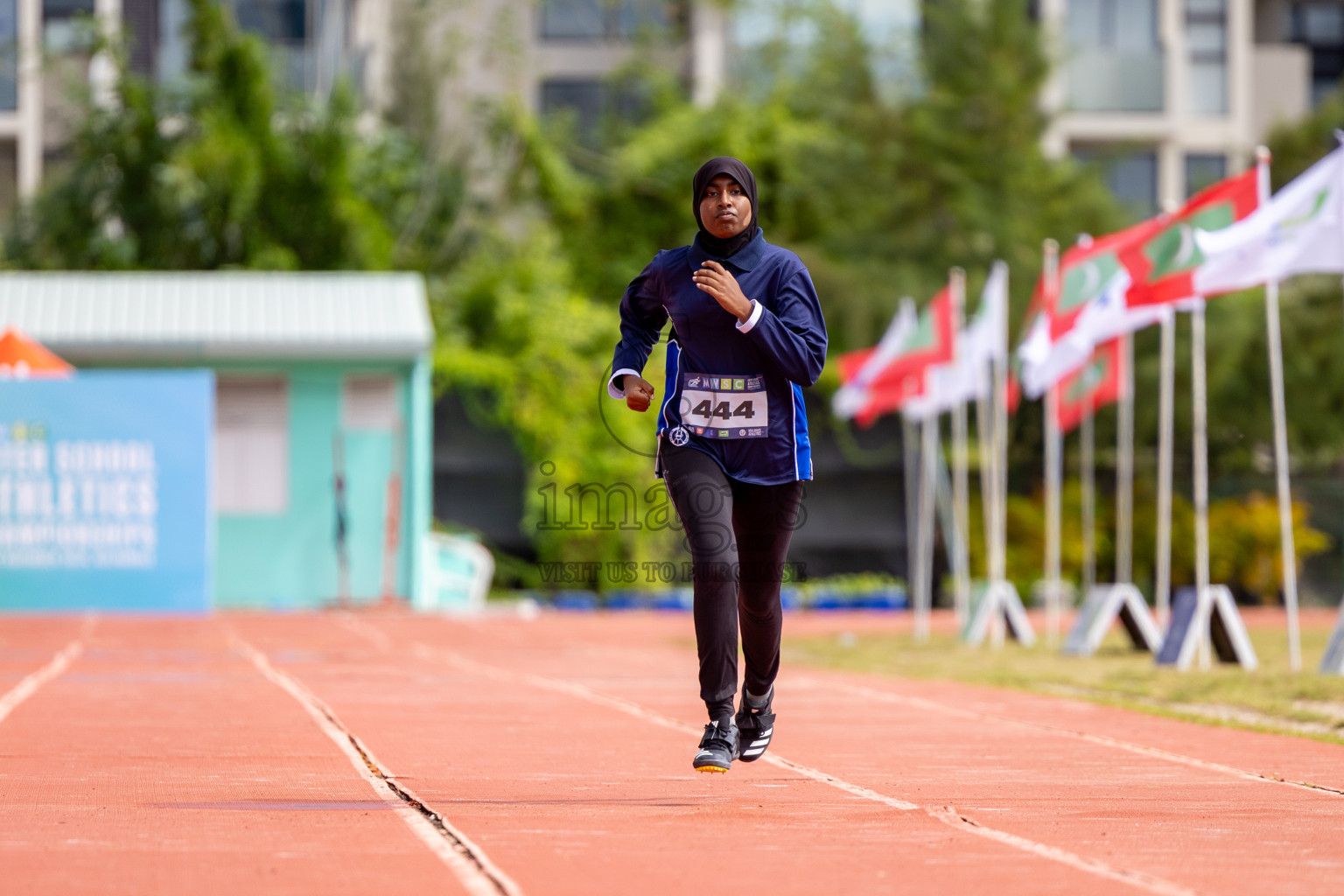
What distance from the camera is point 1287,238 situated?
1234 centimetres

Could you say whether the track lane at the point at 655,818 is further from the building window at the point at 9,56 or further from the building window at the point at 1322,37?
the building window at the point at 1322,37

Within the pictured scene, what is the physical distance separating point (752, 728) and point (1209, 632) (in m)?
7.85

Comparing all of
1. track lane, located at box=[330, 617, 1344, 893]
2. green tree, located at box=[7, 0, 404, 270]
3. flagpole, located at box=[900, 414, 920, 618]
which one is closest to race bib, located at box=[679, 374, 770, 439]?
track lane, located at box=[330, 617, 1344, 893]

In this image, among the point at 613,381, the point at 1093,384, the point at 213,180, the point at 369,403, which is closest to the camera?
the point at 613,381

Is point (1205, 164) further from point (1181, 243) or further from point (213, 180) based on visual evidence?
point (1181, 243)

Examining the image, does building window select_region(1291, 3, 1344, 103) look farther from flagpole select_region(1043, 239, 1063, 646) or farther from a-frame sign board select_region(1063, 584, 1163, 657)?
a-frame sign board select_region(1063, 584, 1163, 657)

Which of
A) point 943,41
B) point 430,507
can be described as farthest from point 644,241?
point 430,507

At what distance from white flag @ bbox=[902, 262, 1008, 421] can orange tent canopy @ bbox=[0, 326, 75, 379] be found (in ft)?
29.5

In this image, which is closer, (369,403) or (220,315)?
(220,315)

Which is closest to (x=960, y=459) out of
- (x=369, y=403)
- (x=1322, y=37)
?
(x=369, y=403)

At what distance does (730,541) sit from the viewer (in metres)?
6.13

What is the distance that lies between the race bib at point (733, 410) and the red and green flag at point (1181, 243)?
24.2 ft

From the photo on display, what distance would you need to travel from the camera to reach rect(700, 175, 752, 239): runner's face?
6191 millimetres

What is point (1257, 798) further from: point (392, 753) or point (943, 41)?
point (943, 41)
